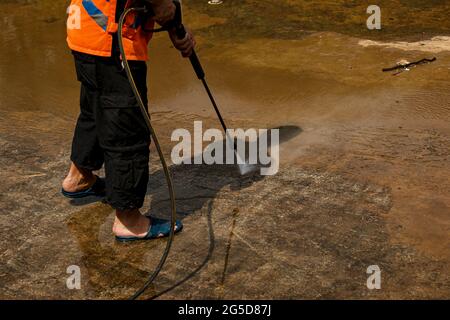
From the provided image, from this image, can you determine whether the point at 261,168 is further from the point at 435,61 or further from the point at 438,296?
the point at 435,61

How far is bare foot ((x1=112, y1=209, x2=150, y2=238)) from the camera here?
131 inches

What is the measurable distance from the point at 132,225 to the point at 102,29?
3.30 feet

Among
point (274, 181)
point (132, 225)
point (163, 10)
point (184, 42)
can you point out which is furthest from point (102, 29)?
point (274, 181)

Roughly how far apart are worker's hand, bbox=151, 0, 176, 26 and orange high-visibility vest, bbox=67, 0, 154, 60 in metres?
0.07

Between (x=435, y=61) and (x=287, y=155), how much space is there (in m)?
2.23

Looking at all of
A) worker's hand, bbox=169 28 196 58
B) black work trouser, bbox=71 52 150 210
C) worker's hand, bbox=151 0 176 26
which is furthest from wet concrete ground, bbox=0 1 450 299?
worker's hand, bbox=151 0 176 26

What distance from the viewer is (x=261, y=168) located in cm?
405

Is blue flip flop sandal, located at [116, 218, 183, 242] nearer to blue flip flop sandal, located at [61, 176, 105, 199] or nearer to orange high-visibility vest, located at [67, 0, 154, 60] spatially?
blue flip flop sandal, located at [61, 176, 105, 199]

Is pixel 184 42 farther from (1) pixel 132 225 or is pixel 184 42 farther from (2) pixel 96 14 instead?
(1) pixel 132 225

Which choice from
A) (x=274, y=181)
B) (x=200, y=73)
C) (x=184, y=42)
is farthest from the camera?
(x=274, y=181)

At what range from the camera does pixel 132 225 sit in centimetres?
334

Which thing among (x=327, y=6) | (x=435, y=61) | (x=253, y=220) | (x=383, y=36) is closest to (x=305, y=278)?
(x=253, y=220)

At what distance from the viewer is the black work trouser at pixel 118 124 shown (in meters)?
3.09

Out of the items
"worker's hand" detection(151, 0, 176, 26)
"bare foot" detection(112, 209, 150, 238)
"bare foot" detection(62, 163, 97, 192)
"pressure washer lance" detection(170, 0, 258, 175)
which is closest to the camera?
"worker's hand" detection(151, 0, 176, 26)
